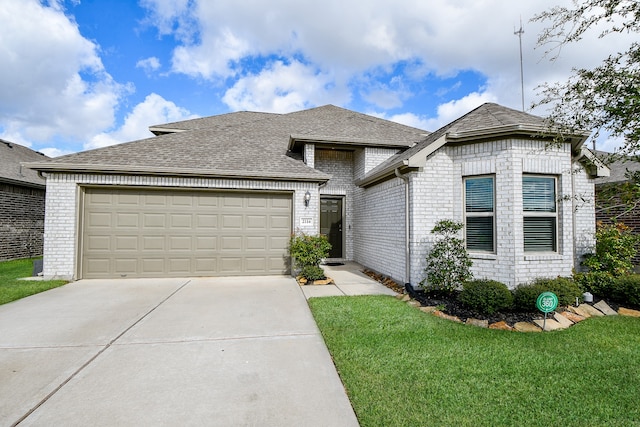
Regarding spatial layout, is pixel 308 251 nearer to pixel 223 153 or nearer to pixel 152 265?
pixel 223 153

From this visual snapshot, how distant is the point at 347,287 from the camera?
689 centimetres

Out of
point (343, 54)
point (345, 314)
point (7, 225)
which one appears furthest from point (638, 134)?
point (7, 225)

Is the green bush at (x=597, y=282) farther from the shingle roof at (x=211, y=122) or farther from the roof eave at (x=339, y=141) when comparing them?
the shingle roof at (x=211, y=122)

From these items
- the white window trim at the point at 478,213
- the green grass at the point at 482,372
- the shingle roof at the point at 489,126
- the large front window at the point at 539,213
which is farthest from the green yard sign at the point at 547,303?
the shingle roof at the point at 489,126

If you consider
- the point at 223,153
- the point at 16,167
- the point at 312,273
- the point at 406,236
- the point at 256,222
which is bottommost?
the point at 312,273

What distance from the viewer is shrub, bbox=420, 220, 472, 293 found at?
5.78 metres

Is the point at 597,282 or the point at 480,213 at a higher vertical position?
the point at 480,213

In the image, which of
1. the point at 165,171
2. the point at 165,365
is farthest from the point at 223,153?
the point at 165,365

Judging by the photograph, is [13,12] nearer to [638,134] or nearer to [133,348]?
[133,348]

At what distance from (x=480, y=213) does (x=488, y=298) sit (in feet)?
6.44

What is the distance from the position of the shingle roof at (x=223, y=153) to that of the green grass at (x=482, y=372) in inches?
192

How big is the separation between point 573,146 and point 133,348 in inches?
336

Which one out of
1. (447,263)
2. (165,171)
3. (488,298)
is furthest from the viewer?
(165,171)

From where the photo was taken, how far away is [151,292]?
6238mm
